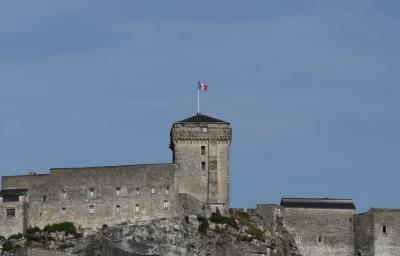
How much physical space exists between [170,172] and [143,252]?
22.9ft

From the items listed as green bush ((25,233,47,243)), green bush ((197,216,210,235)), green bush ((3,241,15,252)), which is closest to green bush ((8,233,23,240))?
green bush ((25,233,47,243))

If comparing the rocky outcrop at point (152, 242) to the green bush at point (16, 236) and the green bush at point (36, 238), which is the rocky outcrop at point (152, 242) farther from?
the green bush at point (16, 236)

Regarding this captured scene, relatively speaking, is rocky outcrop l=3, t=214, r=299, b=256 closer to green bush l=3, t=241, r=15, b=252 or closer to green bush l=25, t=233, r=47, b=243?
green bush l=25, t=233, r=47, b=243

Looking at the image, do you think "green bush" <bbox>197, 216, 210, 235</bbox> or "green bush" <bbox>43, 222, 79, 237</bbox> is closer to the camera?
"green bush" <bbox>43, 222, 79, 237</bbox>

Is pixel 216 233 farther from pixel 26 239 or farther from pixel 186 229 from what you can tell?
pixel 26 239

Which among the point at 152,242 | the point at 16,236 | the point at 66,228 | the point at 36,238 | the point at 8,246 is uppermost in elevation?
the point at 66,228

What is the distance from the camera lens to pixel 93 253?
197750 mm

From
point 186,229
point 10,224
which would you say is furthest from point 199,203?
point 10,224

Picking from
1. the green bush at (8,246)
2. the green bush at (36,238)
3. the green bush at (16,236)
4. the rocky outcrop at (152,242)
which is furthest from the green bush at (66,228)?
the green bush at (8,246)

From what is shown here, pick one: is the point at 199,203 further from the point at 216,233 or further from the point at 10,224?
the point at 10,224

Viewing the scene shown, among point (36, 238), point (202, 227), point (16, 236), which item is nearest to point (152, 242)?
point (202, 227)

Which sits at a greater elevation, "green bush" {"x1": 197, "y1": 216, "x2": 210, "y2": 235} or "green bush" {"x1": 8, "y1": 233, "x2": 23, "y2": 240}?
"green bush" {"x1": 197, "y1": 216, "x2": 210, "y2": 235}

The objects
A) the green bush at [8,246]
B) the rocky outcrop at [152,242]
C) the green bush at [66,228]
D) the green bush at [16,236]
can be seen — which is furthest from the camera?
the green bush at [66,228]

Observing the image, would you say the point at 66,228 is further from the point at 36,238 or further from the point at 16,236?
the point at 16,236
